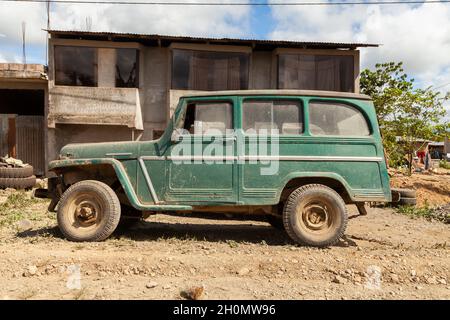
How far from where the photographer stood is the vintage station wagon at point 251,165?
4719 millimetres

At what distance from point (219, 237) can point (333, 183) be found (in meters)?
1.82

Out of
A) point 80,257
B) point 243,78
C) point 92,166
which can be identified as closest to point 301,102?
point 92,166

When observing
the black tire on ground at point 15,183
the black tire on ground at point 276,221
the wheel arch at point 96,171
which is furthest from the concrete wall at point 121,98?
the black tire on ground at point 276,221

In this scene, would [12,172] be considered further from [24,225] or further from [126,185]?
[126,185]

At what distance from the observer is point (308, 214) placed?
15.7 feet

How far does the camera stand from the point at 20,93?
1511 centimetres

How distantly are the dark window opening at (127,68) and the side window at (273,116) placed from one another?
9.38 metres

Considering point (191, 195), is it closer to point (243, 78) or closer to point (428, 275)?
point (428, 275)

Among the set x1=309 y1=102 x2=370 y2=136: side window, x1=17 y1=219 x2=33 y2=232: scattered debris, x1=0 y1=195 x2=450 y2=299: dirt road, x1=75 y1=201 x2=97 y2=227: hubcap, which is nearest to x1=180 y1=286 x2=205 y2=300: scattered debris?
x1=0 y1=195 x2=450 y2=299: dirt road

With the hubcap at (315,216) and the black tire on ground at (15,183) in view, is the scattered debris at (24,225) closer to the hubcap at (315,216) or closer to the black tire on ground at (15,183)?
the hubcap at (315,216)

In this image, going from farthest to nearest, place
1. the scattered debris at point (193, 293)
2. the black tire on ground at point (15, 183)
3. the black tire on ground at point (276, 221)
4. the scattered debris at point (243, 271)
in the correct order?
1. the black tire on ground at point (15, 183)
2. the black tire on ground at point (276, 221)
3. the scattered debris at point (243, 271)
4. the scattered debris at point (193, 293)

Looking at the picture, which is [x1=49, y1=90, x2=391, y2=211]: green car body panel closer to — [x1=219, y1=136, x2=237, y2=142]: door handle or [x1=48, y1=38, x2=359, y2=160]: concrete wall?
[x1=219, y1=136, x2=237, y2=142]: door handle

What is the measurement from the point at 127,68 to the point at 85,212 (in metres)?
9.45

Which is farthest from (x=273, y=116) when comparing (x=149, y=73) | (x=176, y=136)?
(x=149, y=73)
